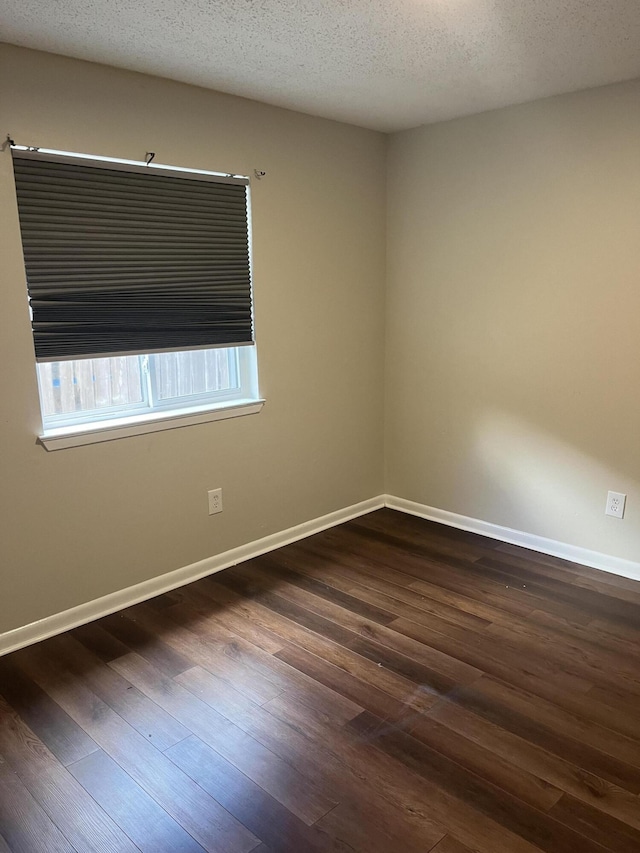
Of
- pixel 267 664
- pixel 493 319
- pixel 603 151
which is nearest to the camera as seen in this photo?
pixel 267 664

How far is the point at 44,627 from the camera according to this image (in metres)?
2.62

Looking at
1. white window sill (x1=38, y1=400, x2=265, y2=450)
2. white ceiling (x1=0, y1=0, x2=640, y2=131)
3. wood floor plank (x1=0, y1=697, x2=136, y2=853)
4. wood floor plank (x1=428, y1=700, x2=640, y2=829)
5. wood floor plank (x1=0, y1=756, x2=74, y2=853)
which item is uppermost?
white ceiling (x1=0, y1=0, x2=640, y2=131)

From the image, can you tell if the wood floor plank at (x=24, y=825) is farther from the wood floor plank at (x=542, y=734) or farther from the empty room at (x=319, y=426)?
the wood floor plank at (x=542, y=734)

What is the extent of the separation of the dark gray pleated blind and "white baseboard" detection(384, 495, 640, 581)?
5.26 feet

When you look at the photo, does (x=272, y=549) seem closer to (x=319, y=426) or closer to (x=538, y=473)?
(x=319, y=426)

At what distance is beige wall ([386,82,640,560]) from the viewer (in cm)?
294

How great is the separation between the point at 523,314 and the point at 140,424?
2.04 m

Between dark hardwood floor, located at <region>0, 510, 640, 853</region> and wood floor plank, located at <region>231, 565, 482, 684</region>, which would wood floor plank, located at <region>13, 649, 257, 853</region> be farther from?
wood floor plank, located at <region>231, 565, 482, 684</region>

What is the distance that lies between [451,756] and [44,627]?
1.73 metres

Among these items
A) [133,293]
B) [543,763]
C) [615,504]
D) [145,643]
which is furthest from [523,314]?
[145,643]

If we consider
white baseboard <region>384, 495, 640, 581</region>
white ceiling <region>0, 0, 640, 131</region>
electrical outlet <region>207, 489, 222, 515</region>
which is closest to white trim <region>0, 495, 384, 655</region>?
electrical outlet <region>207, 489, 222, 515</region>

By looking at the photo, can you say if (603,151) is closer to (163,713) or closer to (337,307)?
(337,307)

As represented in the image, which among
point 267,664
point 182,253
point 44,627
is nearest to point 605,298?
point 182,253

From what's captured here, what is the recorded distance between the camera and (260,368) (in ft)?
10.8
